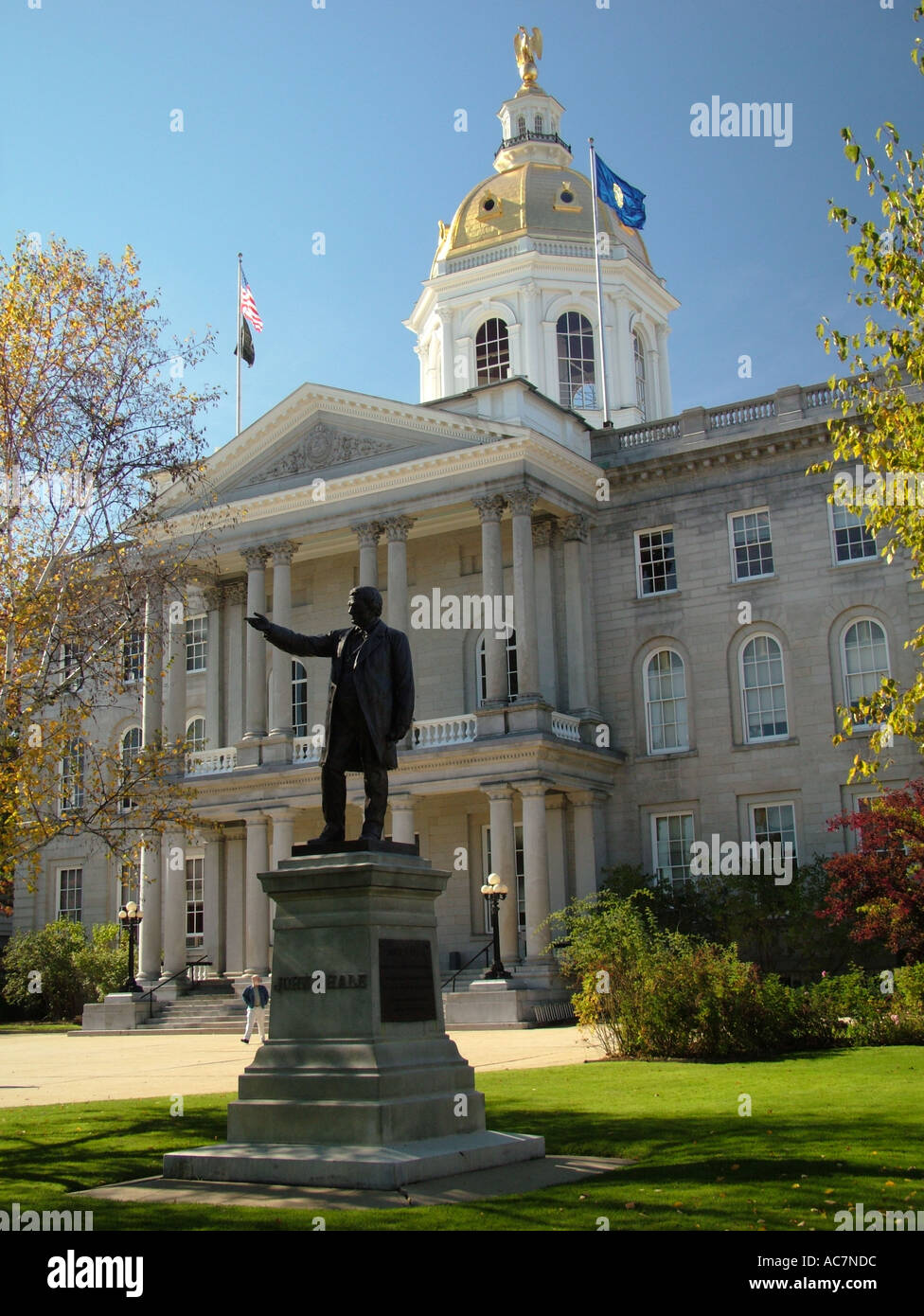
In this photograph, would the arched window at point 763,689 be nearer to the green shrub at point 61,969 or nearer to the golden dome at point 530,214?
the green shrub at point 61,969

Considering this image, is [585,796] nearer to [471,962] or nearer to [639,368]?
[471,962]

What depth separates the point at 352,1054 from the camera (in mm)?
10734

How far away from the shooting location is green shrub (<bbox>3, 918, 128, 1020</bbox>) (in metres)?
41.8

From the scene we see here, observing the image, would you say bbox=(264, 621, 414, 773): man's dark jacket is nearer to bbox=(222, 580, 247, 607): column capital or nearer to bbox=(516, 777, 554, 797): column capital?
bbox=(516, 777, 554, 797): column capital

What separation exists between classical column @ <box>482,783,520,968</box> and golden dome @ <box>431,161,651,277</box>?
2566 cm

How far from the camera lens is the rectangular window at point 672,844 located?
37906 millimetres

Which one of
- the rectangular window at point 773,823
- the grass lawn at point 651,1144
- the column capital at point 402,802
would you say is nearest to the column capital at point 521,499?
the column capital at point 402,802

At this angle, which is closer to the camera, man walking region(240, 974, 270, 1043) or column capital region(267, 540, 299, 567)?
man walking region(240, 974, 270, 1043)

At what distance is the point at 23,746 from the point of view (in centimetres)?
1691

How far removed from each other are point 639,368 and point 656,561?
16.5m

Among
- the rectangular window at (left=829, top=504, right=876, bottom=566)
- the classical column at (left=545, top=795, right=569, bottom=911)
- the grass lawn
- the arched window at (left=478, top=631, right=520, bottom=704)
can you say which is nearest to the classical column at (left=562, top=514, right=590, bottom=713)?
the arched window at (left=478, top=631, right=520, bottom=704)

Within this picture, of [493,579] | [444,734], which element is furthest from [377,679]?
[444,734]

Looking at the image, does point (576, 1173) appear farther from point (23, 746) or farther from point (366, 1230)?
point (23, 746)

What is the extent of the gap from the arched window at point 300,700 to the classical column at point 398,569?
22.8ft
